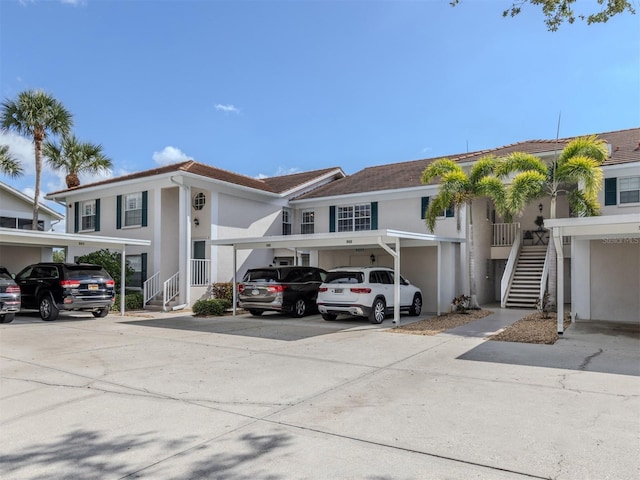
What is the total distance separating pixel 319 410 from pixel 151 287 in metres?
14.9

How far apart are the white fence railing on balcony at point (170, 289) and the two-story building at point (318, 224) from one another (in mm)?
41

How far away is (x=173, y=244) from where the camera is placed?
19.4 meters

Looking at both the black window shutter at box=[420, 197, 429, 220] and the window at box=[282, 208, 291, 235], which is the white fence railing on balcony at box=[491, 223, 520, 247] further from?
the window at box=[282, 208, 291, 235]

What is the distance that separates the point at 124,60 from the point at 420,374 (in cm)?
1311

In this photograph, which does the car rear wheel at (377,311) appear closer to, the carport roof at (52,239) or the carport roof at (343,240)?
the carport roof at (343,240)

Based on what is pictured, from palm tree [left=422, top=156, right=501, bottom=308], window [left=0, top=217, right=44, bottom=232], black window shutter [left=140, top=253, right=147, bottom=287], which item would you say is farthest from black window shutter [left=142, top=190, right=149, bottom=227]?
palm tree [left=422, top=156, right=501, bottom=308]

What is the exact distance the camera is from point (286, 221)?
881 inches

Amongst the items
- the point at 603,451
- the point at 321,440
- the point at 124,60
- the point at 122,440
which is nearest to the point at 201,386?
the point at 122,440

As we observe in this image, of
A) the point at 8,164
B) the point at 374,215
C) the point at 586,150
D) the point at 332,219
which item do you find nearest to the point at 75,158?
the point at 8,164

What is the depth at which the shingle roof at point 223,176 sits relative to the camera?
1902 cm

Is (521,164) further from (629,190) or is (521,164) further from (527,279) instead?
(527,279)

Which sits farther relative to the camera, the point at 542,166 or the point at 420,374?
the point at 542,166

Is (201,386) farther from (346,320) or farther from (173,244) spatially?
(173,244)

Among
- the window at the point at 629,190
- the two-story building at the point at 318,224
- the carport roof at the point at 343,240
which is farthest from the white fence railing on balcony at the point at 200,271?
the window at the point at 629,190
